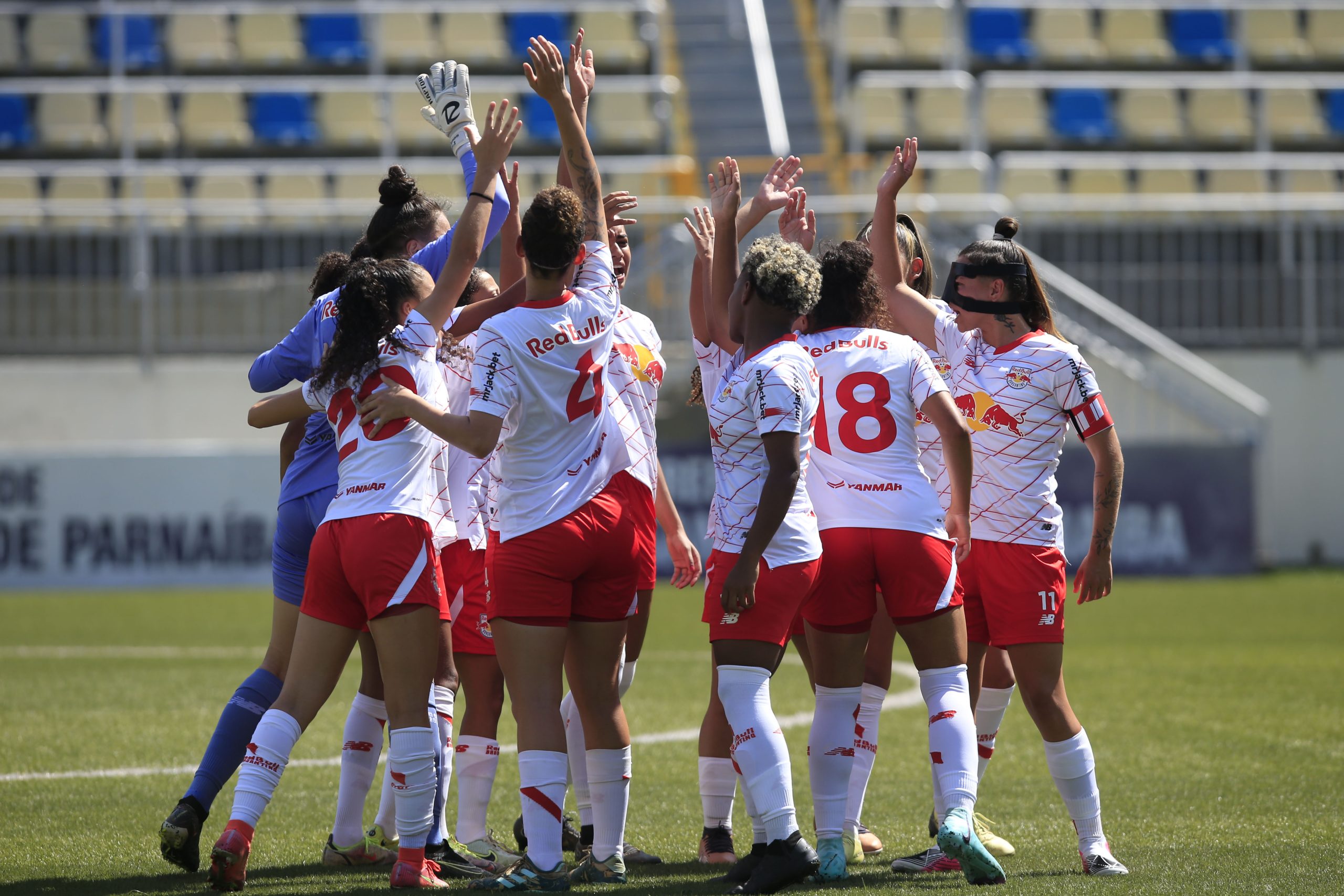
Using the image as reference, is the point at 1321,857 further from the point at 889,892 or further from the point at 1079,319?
the point at 1079,319

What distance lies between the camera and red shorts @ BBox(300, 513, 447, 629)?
4.27m

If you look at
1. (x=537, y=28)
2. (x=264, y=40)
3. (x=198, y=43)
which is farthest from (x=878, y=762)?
(x=198, y=43)

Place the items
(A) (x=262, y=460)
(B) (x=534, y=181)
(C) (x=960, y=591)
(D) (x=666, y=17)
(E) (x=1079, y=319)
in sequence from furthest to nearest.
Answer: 1. (D) (x=666, y=17)
2. (B) (x=534, y=181)
3. (E) (x=1079, y=319)
4. (A) (x=262, y=460)
5. (C) (x=960, y=591)

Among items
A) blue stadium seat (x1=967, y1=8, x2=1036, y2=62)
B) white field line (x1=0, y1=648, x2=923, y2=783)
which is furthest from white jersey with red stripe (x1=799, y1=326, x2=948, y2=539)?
blue stadium seat (x1=967, y1=8, x2=1036, y2=62)

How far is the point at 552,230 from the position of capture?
4305 millimetres

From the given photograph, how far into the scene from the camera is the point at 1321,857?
15.4 ft

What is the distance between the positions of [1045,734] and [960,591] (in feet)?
1.88

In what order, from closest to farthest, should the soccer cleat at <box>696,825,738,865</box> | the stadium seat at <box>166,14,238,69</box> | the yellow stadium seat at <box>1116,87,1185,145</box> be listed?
the soccer cleat at <box>696,825,738,865</box>
the yellow stadium seat at <box>1116,87,1185,145</box>
the stadium seat at <box>166,14,238,69</box>

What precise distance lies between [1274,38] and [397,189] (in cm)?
1912

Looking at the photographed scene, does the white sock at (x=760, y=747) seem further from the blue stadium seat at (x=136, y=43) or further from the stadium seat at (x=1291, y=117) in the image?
the blue stadium seat at (x=136, y=43)

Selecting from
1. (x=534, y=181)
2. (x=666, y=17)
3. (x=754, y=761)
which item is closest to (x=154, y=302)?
(x=534, y=181)

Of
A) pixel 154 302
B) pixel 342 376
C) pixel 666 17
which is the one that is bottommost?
pixel 342 376

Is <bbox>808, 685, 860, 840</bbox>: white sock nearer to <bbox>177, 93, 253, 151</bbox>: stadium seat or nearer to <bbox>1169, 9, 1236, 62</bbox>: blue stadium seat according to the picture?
<bbox>177, 93, 253, 151</bbox>: stadium seat

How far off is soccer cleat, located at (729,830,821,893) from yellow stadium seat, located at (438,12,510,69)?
1728 centimetres
